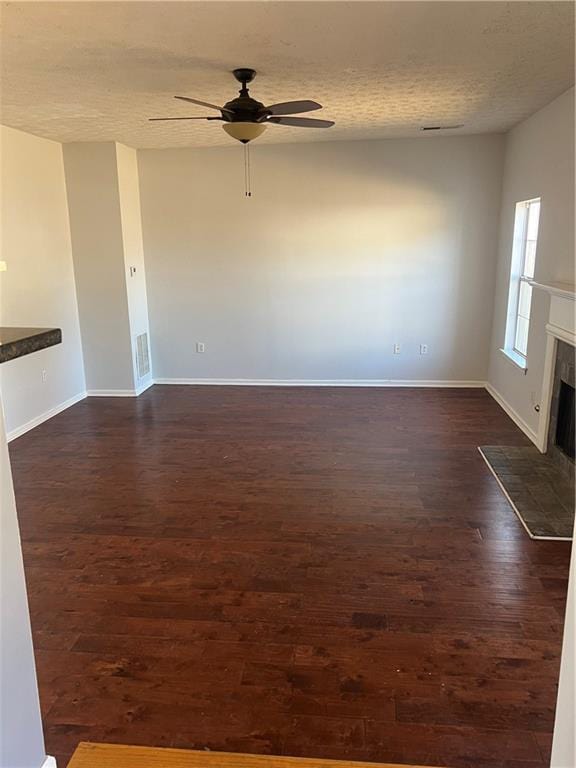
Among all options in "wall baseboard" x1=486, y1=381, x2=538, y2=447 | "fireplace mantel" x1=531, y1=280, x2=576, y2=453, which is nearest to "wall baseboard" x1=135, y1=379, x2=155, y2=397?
"wall baseboard" x1=486, y1=381, x2=538, y2=447

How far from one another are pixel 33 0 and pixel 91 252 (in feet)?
11.8

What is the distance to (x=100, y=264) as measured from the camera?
5672 mm

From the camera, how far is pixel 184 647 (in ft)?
7.49

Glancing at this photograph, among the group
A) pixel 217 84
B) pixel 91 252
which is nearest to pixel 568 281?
pixel 217 84

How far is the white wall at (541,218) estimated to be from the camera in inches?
153

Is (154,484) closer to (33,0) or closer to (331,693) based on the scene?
(331,693)

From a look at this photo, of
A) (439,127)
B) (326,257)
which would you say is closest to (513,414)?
(326,257)

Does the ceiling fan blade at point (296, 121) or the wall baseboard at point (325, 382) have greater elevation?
the ceiling fan blade at point (296, 121)

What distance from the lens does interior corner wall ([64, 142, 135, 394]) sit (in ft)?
17.9

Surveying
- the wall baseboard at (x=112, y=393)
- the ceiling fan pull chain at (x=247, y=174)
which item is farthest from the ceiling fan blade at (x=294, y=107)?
the wall baseboard at (x=112, y=393)

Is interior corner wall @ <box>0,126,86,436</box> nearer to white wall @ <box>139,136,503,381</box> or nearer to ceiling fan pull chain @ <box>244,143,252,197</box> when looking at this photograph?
white wall @ <box>139,136,503,381</box>

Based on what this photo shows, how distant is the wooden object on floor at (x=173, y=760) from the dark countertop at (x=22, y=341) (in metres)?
2.24

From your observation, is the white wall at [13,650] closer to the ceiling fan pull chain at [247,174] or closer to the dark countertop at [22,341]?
the dark countertop at [22,341]

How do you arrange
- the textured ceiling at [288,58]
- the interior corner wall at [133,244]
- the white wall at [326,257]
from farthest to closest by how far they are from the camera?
1. the white wall at [326,257]
2. the interior corner wall at [133,244]
3. the textured ceiling at [288,58]
